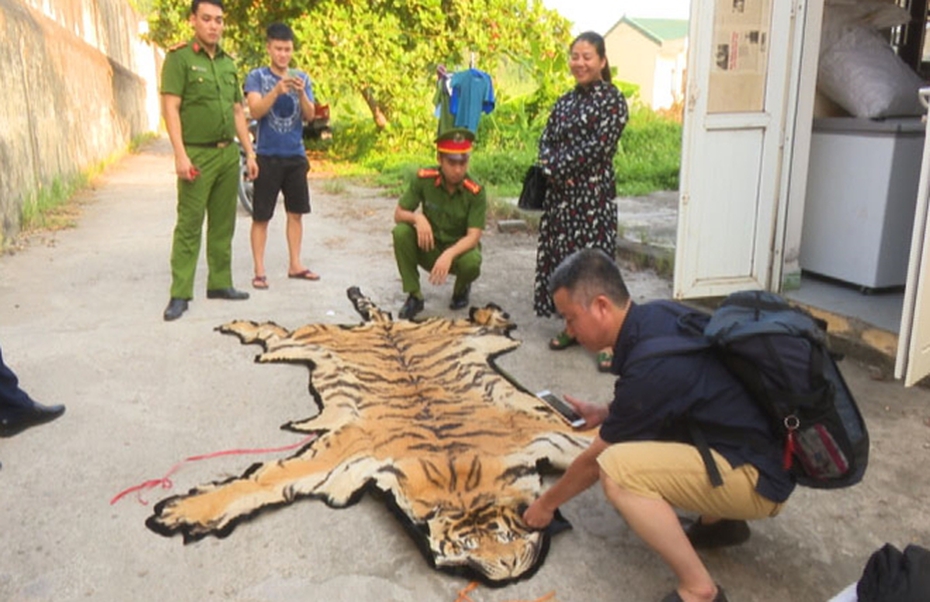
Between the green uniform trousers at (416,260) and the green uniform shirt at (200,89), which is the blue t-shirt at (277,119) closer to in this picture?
the green uniform shirt at (200,89)

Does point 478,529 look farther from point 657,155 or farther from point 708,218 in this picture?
point 657,155

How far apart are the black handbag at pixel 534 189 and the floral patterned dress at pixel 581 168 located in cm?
4

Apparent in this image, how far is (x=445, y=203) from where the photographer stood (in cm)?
471

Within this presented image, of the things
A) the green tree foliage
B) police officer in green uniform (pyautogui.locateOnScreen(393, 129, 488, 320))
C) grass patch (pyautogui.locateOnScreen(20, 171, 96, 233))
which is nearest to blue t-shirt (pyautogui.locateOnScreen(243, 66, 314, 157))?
police officer in green uniform (pyautogui.locateOnScreen(393, 129, 488, 320))

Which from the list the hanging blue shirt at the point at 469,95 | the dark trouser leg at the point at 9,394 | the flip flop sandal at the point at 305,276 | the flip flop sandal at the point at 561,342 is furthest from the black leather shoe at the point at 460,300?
the hanging blue shirt at the point at 469,95

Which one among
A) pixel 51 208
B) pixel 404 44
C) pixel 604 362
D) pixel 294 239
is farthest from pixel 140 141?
pixel 604 362

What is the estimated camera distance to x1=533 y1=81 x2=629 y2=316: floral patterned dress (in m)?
4.05

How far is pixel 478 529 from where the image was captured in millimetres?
2525

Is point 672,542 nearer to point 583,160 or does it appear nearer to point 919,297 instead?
point 919,297

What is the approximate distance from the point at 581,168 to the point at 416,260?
1229 millimetres

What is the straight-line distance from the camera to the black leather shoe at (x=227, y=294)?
5.05 m

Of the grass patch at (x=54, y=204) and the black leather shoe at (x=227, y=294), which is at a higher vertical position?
the grass patch at (x=54, y=204)

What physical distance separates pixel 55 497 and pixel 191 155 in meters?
2.42

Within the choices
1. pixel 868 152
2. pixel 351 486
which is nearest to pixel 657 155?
pixel 868 152
